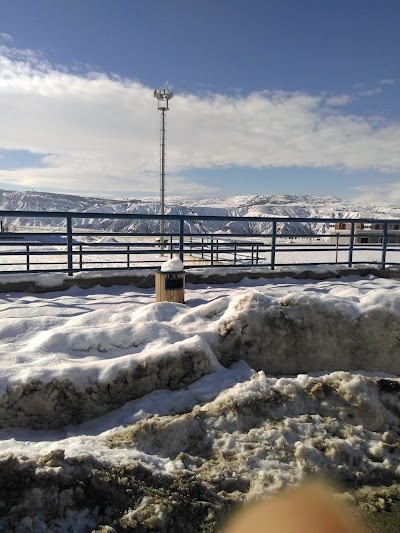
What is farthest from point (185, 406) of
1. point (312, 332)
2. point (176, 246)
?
point (176, 246)

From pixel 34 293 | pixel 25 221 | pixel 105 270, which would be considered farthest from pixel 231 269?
pixel 25 221

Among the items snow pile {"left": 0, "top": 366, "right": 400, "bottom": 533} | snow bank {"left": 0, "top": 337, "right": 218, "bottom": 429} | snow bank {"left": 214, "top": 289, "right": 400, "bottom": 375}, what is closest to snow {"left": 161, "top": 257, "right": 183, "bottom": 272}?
snow bank {"left": 214, "top": 289, "right": 400, "bottom": 375}

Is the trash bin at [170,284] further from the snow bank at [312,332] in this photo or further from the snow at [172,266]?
the snow bank at [312,332]

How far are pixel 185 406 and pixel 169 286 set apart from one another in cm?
248

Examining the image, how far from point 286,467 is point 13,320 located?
393cm

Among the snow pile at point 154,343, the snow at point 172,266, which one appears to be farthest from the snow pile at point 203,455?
the snow at point 172,266

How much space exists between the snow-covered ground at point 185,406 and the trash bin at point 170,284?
0.97 feet

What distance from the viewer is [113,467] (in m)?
3.18

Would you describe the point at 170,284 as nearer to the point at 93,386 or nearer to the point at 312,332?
the point at 312,332

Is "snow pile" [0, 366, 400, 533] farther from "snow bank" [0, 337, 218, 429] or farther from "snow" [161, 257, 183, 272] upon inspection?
"snow" [161, 257, 183, 272]

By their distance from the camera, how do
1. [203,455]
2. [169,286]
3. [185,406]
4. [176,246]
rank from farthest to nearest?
[176,246]
[169,286]
[185,406]
[203,455]

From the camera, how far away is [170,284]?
6484mm

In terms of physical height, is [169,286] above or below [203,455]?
above

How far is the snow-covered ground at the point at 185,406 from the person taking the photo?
117 inches
